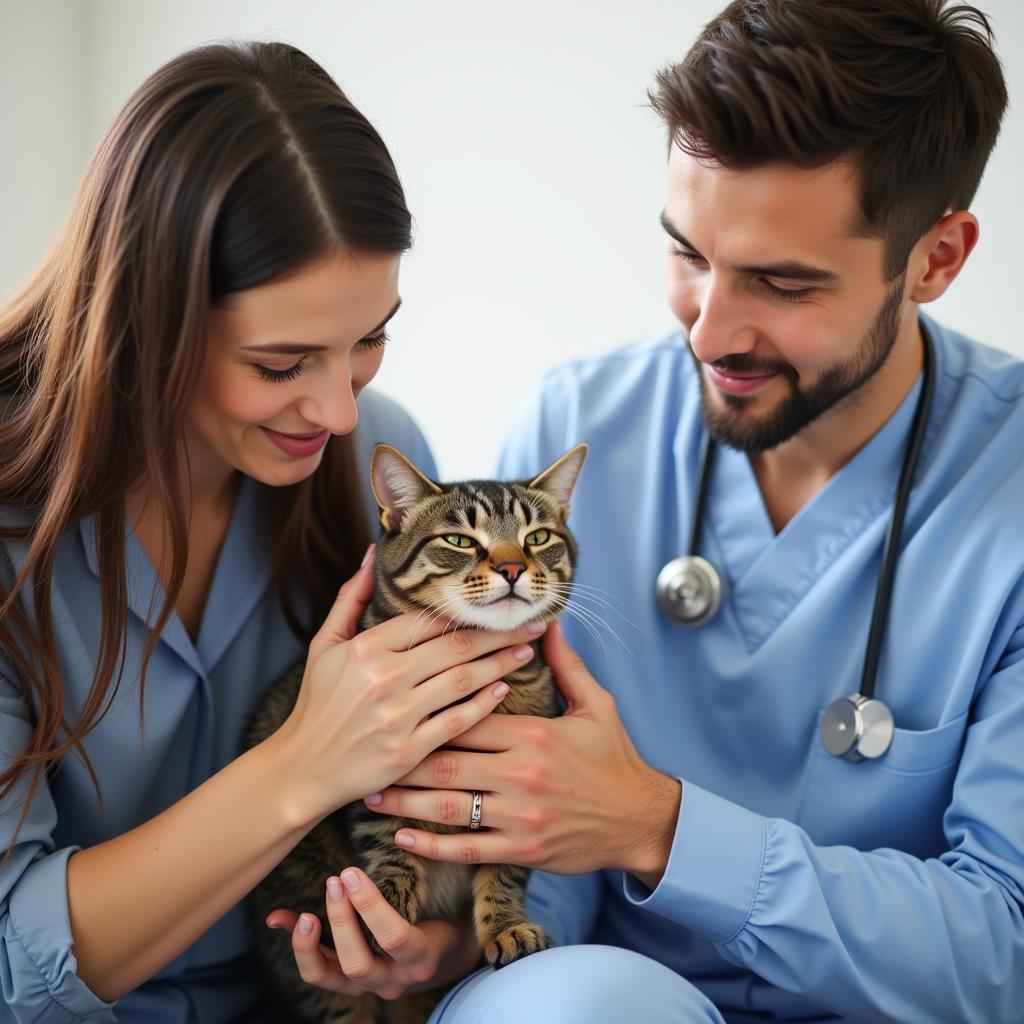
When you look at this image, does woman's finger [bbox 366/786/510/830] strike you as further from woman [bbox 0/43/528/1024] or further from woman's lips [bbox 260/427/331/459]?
woman's lips [bbox 260/427/331/459]

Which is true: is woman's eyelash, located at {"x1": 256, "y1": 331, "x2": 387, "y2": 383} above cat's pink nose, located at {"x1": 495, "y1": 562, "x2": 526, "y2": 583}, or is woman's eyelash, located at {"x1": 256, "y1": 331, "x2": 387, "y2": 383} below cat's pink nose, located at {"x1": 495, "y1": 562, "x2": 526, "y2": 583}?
above

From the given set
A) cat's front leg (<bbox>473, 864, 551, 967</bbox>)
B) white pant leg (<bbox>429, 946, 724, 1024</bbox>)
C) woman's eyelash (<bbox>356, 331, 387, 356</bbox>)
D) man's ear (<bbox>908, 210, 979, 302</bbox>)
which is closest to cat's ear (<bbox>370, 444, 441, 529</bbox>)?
woman's eyelash (<bbox>356, 331, 387, 356</bbox>)

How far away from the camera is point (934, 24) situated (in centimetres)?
139

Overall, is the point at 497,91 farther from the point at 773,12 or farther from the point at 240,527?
the point at 240,527

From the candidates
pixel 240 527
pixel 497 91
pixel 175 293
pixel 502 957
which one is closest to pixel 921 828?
pixel 502 957

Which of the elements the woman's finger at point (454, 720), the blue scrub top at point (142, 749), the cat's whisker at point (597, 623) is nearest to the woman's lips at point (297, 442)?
the blue scrub top at point (142, 749)

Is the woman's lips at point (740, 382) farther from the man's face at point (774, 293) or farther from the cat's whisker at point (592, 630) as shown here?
the cat's whisker at point (592, 630)

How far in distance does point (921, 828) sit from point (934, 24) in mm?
1049

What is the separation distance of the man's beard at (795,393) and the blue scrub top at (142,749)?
1.71 ft

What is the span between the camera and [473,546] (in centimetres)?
132

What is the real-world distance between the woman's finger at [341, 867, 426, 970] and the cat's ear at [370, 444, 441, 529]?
16.9 inches

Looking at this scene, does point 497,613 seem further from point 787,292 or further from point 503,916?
point 787,292

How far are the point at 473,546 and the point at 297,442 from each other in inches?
9.7

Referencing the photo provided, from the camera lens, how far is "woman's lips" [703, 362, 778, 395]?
1438 millimetres
